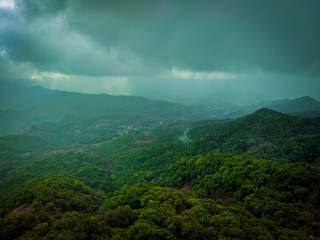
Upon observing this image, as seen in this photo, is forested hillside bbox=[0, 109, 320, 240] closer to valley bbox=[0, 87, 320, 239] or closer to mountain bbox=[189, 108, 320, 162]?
valley bbox=[0, 87, 320, 239]

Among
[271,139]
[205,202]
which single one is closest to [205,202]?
[205,202]

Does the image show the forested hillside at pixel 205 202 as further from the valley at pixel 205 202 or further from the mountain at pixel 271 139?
the mountain at pixel 271 139

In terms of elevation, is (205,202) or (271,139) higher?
(271,139)

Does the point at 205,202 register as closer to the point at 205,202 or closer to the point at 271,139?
the point at 205,202

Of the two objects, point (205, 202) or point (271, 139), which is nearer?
point (205, 202)

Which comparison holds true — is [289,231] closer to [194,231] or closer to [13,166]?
[194,231]

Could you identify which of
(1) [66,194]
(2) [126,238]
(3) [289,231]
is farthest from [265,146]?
(1) [66,194]

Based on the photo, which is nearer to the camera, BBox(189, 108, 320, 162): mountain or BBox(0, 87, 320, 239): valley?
BBox(0, 87, 320, 239): valley

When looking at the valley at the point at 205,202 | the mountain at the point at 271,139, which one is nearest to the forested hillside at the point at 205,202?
Result: the valley at the point at 205,202

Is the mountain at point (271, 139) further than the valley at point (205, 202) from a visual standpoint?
Yes

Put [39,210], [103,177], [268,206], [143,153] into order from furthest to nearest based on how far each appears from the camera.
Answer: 1. [143,153]
2. [103,177]
3. [39,210]
4. [268,206]

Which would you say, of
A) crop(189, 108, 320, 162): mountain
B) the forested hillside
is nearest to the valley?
the forested hillside
